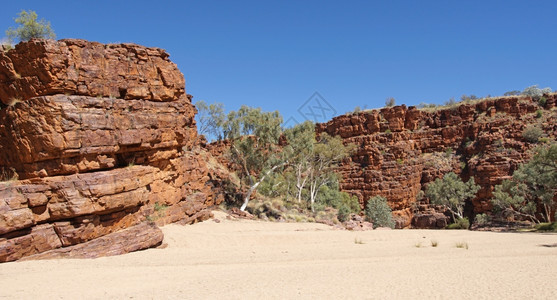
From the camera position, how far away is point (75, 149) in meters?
12.1

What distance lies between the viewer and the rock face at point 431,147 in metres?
43.2

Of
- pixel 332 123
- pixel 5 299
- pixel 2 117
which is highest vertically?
pixel 332 123

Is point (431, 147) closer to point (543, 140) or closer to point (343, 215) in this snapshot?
point (543, 140)

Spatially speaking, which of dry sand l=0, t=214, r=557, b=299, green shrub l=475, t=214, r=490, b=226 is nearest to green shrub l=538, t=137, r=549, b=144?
green shrub l=475, t=214, r=490, b=226

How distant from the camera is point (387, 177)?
159ft

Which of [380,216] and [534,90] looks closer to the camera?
[380,216]

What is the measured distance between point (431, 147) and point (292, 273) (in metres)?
48.1


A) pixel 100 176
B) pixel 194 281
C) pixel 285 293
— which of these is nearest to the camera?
pixel 285 293

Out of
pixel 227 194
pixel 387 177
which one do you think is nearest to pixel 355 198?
pixel 387 177

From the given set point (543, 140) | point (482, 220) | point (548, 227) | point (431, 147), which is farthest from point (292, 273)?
point (431, 147)

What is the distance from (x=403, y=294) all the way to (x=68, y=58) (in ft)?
42.8

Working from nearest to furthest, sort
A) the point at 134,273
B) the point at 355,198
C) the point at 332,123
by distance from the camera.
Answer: the point at 134,273 < the point at 355,198 < the point at 332,123

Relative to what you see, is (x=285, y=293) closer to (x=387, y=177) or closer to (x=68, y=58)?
(x=68, y=58)

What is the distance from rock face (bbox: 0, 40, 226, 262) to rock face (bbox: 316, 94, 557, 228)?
122 feet
